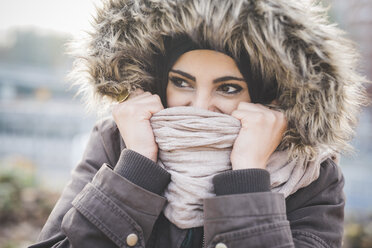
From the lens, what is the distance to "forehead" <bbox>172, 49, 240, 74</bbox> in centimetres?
154

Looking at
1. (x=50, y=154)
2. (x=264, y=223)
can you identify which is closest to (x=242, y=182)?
(x=264, y=223)

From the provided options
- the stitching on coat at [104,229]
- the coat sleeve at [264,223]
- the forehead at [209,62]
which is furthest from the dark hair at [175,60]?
the stitching on coat at [104,229]

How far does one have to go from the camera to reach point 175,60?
5.26ft

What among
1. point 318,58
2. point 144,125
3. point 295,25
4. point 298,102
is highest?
point 295,25

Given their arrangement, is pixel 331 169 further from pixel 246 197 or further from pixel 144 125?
pixel 144 125

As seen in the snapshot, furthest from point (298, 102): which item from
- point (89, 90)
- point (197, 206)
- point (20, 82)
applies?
point (20, 82)

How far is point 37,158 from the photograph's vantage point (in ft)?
35.6

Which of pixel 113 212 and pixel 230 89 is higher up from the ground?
pixel 230 89

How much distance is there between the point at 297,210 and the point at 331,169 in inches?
11.3

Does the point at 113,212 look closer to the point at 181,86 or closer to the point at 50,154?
the point at 181,86

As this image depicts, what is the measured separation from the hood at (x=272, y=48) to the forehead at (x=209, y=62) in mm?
→ 51

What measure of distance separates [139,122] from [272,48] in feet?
2.20


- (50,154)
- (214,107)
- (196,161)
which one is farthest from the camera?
(50,154)

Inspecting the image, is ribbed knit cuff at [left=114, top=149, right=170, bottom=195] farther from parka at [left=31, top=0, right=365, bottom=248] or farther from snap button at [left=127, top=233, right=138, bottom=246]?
snap button at [left=127, top=233, right=138, bottom=246]
